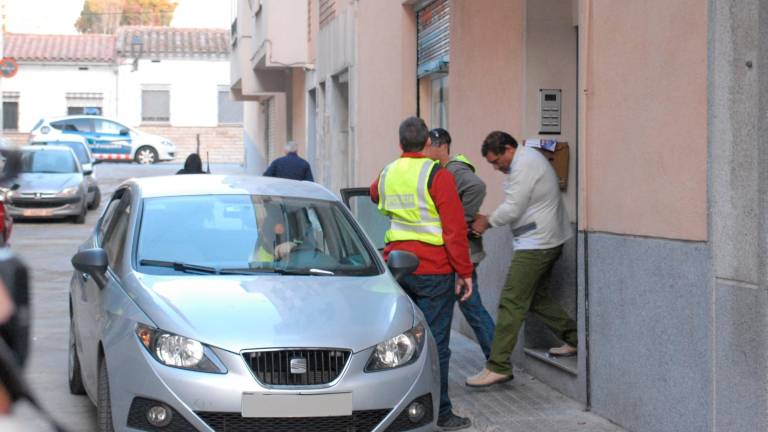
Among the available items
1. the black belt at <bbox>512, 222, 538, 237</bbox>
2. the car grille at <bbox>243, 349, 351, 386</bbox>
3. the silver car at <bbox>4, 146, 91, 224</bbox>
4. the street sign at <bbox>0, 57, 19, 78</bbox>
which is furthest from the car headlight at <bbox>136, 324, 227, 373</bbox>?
the street sign at <bbox>0, 57, 19, 78</bbox>

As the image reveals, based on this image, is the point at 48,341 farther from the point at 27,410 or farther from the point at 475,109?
the point at 27,410

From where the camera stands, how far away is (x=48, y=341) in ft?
35.9

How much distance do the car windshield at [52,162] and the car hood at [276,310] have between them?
2020 cm

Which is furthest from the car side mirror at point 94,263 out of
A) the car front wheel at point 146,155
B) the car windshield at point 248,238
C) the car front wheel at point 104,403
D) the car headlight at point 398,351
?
the car front wheel at point 146,155

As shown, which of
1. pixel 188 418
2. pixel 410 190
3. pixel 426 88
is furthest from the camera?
pixel 426 88

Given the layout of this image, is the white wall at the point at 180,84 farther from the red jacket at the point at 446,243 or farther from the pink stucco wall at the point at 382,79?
the red jacket at the point at 446,243

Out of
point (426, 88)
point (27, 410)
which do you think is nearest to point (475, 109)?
point (426, 88)

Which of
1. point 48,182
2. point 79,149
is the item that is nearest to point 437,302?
point 48,182

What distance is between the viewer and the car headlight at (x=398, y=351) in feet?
20.0

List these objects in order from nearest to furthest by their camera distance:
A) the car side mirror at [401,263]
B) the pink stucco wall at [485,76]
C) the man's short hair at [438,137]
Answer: the car side mirror at [401,263] < the man's short hair at [438,137] < the pink stucco wall at [485,76]

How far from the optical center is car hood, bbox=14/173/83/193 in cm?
2492

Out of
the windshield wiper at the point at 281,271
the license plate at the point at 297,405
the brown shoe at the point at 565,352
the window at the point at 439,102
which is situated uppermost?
the window at the point at 439,102

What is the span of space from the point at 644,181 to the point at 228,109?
4706 cm

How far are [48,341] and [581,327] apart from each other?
5336mm
